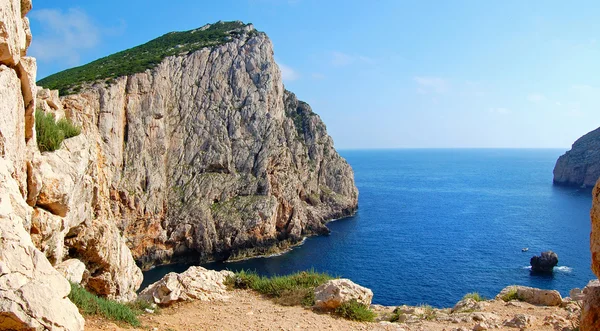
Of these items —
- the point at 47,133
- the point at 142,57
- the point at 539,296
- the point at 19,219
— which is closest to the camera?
the point at 19,219

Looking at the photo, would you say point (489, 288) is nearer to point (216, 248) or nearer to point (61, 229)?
point (216, 248)

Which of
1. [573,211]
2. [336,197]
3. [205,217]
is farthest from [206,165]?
[573,211]

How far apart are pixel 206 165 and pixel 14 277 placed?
58.3 m

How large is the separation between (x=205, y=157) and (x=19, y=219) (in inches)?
2267

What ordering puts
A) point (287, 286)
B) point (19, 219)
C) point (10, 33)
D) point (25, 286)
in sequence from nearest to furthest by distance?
point (25, 286), point (19, 219), point (10, 33), point (287, 286)

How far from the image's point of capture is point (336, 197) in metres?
85.3

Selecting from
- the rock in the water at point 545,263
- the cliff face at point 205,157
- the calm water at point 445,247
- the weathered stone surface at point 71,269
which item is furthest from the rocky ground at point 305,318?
the rock in the water at point 545,263

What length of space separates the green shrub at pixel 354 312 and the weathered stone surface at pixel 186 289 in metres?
4.25

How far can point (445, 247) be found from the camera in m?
59.3

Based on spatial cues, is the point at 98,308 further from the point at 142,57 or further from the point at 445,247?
the point at 142,57

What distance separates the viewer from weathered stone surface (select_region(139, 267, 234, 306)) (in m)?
14.0

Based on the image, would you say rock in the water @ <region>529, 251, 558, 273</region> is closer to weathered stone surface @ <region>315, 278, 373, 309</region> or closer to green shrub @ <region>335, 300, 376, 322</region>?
weathered stone surface @ <region>315, 278, 373, 309</region>

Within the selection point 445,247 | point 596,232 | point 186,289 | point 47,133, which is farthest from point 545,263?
point 47,133

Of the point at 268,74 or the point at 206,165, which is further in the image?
the point at 268,74
